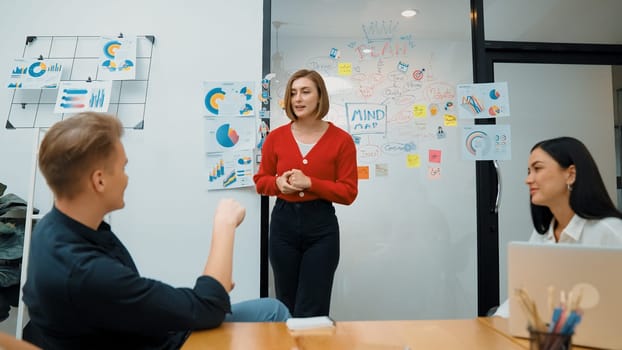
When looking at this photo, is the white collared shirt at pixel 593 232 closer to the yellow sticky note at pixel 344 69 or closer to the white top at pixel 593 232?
the white top at pixel 593 232

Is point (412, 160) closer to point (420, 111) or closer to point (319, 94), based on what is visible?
point (420, 111)

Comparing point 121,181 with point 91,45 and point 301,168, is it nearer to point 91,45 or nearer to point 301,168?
point 301,168

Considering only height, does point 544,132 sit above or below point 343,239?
above

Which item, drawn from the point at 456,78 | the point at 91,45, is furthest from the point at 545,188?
the point at 91,45

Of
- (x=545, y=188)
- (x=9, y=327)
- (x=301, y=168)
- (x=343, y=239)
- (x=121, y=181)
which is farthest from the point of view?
(x=343, y=239)

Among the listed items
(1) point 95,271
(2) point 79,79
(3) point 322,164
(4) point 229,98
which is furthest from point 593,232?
(2) point 79,79

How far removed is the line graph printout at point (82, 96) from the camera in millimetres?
2451

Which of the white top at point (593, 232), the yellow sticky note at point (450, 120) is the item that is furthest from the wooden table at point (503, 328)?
the yellow sticky note at point (450, 120)

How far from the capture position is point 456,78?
9.04ft

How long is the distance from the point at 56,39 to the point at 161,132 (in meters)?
0.86

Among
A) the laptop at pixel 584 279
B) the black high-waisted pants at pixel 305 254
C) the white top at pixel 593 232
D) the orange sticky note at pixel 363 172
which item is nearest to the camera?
the laptop at pixel 584 279

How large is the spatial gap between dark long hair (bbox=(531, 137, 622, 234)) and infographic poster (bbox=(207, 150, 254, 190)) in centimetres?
157

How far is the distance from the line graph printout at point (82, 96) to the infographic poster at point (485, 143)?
2.21 meters

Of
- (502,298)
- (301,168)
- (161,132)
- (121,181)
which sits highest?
(161,132)
